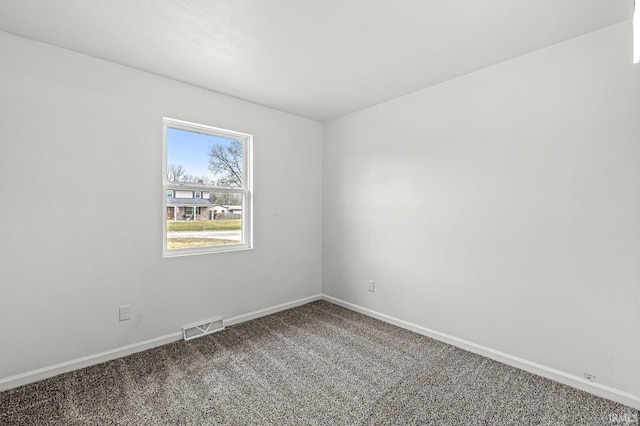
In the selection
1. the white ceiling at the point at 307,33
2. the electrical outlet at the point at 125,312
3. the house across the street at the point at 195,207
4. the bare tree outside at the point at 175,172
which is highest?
the white ceiling at the point at 307,33

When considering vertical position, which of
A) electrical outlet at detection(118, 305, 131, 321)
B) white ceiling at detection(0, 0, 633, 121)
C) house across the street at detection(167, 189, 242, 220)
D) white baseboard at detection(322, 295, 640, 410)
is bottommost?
white baseboard at detection(322, 295, 640, 410)

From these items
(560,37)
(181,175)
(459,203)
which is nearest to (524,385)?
(459,203)

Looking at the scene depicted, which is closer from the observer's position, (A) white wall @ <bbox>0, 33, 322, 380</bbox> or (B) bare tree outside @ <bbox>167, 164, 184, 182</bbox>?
(A) white wall @ <bbox>0, 33, 322, 380</bbox>

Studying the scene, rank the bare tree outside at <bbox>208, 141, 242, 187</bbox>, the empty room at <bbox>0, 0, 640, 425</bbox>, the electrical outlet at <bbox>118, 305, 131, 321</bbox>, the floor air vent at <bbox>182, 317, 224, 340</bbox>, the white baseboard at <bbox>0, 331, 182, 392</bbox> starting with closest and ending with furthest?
the empty room at <bbox>0, 0, 640, 425</bbox> < the white baseboard at <bbox>0, 331, 182, 392</bbox> < the electrical outlet at <bbox>118, 305, 131, 321</bbox> < the floor air vent at <bbox>182, 317, 224, 340</bbox> < the bare tree outside at <bbox>208, 141, 242, 187</bbox>

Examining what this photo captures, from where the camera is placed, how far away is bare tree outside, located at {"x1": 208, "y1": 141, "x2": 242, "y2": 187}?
320cm

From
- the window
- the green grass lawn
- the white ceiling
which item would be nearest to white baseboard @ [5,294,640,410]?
the window

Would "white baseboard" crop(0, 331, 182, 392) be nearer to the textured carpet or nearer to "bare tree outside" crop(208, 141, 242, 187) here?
the textured carpet

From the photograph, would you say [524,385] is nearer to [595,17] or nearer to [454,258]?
[454,258]

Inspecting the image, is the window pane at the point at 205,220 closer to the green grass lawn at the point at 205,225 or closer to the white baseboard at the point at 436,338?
the green grass lawn at the point at 205,225

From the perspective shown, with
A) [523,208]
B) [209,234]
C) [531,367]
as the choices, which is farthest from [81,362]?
[523,208]

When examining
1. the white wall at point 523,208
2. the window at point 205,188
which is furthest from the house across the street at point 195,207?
the white wall at point 523,208

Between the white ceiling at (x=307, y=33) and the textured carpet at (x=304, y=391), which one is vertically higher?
the white ceiling at (x=307, y=33)

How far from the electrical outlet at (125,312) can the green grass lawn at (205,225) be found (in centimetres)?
75

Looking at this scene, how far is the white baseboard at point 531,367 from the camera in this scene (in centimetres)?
190
